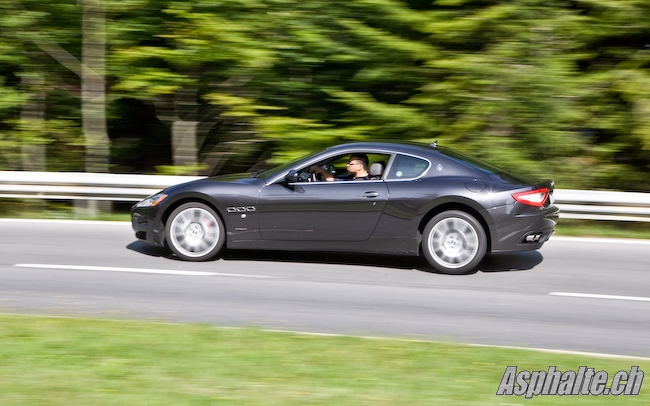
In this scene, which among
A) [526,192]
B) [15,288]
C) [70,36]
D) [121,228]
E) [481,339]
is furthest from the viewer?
[70,36]

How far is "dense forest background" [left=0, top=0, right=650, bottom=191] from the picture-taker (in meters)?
12.5

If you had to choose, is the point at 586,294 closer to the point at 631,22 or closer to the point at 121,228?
the point at 121,228

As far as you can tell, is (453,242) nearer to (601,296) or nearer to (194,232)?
(601,296)

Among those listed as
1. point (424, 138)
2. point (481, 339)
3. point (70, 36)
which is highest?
point (70, 36)

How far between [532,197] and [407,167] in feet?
4.33

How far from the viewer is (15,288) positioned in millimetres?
7316

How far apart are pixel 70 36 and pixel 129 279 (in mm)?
7582

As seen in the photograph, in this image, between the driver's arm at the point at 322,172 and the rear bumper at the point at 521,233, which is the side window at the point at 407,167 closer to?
the driver's arm at the point at 322,172

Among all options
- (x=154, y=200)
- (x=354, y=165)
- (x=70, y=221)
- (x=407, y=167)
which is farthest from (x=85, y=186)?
(x=407, y=167)

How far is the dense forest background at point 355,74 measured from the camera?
12523 mm

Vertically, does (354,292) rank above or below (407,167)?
below

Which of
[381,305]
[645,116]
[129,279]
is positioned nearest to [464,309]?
[381,305]

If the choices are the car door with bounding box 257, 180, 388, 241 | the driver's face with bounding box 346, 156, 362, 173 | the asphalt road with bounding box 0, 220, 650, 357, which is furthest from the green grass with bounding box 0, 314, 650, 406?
the driver's face with bounding box 346, 156, 362, 173

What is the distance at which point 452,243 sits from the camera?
26.5 feet
